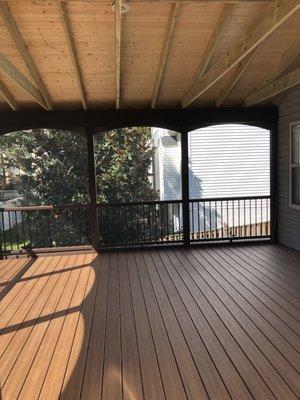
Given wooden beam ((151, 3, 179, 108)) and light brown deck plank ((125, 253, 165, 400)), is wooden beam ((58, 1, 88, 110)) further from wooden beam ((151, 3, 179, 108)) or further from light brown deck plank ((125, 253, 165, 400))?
light brown deck plank ((125, 253, 165, 400))

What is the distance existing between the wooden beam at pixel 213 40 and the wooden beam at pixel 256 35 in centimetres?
13

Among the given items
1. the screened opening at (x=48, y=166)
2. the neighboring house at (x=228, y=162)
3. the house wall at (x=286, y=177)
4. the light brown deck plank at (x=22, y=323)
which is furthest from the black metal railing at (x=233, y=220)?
the screened opening at (x=48, y=166)

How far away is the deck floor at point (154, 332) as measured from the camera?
8.63ft

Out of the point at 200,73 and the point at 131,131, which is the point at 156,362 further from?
the point at 131,131

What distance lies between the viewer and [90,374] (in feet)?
9.19

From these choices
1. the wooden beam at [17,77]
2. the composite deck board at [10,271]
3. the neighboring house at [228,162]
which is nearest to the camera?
the wooden beam at [17,77]

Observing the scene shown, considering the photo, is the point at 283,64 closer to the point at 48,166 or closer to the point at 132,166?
the point at 132,166

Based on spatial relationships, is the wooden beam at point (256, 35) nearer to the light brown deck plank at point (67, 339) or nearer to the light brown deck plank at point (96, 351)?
the light brown deck plank at point (96, 351)

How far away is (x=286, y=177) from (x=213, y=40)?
329 centimetres

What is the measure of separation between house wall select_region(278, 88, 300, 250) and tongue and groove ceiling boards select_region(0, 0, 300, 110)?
69 centimetres

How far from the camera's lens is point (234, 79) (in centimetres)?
560

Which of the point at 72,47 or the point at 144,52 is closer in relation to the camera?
the point at 72,47

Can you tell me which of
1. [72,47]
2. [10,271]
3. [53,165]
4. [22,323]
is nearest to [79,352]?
[22,323]

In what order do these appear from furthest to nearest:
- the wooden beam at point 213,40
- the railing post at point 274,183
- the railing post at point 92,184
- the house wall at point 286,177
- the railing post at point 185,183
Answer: the railing post at point 274,183, the railing post at point 185,183, the railing post at point 92,184, the house wall at point 286,177, the wooden beam at point 213,40
